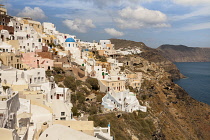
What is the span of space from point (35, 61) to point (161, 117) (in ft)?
94.2

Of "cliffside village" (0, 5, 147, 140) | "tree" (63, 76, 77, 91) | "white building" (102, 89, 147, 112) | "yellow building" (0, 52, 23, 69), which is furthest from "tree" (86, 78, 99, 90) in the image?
"yellow building" (0, 52, 23, 69)

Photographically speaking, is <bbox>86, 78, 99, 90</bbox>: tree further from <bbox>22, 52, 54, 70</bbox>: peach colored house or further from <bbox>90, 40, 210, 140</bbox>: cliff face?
<bbox>90, 40, 210, 140</bbox>: cliff face

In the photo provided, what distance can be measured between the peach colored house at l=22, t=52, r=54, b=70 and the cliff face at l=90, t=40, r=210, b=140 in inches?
467

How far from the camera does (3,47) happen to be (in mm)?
36781

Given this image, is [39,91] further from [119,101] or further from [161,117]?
[161,117]

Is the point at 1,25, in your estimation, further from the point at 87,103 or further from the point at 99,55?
the point at 99,55

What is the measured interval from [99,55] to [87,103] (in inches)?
1453

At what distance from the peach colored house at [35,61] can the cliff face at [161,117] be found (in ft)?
38.9

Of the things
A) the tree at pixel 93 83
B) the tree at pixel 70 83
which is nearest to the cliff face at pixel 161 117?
the tree at pixel 70 83

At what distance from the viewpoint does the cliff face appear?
35938 millimetres

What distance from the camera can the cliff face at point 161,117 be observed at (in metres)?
35.9

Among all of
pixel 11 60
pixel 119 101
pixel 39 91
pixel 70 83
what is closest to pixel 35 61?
pixel 11 60

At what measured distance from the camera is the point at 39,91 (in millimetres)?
25188

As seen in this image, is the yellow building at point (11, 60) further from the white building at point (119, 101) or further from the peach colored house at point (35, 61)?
the white building at point (119, 101)
